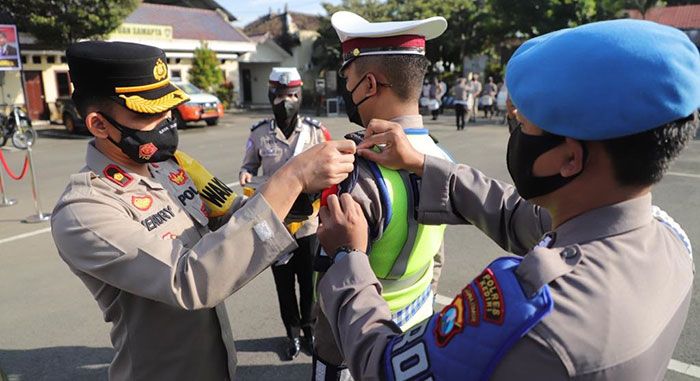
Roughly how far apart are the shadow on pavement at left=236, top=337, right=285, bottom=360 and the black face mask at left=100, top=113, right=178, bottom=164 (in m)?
2.09

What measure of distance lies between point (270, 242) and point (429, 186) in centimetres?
61

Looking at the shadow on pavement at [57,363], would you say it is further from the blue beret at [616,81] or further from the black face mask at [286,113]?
the blue beret at [616,81]

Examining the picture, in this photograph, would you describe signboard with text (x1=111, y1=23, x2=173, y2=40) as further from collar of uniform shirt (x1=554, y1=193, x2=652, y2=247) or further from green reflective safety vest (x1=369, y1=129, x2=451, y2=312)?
collar of uniform shirt (x1=554, y1=193, x2=652, y2=247)

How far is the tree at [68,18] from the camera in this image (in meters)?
16.9

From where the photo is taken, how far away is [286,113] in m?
4.16

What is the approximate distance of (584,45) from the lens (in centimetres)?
94

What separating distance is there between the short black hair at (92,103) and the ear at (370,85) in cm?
89

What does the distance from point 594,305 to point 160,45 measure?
2538 cm

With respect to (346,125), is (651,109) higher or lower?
higher

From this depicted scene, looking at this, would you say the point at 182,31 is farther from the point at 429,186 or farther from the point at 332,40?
the point at 429,186

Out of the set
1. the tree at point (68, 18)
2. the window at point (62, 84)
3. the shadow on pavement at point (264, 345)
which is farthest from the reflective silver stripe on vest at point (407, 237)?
the window at point (62, 84)

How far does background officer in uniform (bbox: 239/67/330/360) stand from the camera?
11.9 feet

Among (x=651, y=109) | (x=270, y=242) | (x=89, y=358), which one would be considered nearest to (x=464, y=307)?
(x=651, y=109)

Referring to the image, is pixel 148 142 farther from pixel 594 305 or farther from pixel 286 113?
pixel 286 113
